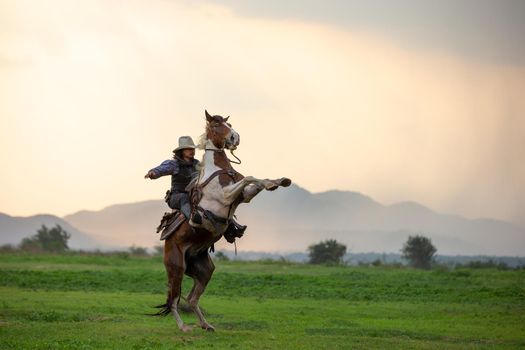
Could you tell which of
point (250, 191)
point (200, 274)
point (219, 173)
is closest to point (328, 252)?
point (200, 274)

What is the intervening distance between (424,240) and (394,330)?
2007 inches

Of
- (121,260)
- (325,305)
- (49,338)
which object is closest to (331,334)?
(49,338)

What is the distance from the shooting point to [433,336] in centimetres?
1994

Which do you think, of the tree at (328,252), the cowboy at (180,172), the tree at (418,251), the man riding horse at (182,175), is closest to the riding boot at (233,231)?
the man riding horse at (182,175)

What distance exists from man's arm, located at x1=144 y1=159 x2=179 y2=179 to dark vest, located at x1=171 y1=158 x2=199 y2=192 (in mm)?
99

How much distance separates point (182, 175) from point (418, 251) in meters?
54.5

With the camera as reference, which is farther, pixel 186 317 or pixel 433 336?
pixel 186 317

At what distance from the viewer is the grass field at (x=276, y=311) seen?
56.9 feet

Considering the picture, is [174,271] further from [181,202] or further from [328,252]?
[328,252]

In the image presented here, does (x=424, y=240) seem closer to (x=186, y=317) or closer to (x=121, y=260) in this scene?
(x=121, y=260)

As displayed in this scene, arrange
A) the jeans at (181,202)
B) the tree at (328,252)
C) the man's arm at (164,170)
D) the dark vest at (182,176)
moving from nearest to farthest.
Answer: the jeans at (181,202)
the man's arm at (164,170)
the dark vest at (182,176)
the tree at (328,252)

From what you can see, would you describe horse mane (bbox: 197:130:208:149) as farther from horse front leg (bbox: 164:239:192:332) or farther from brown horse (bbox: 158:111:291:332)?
horse front leg (bbox: 164:239:192:332)

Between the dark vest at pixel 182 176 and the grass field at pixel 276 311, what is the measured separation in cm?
251

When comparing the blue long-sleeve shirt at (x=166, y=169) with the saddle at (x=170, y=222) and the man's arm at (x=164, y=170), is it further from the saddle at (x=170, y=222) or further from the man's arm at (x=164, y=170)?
the saddle at (x=170, y=222)
